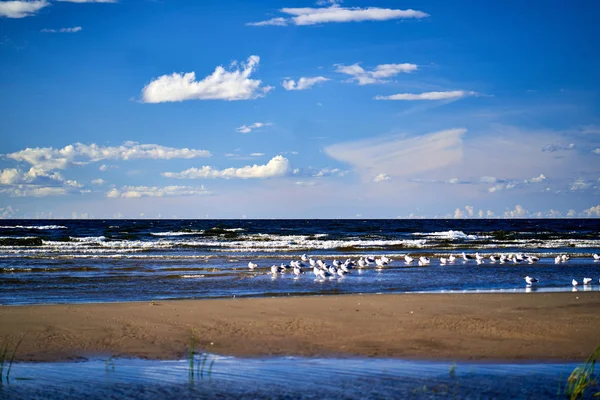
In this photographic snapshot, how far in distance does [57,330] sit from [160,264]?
15.9m

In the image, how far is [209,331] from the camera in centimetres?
1065

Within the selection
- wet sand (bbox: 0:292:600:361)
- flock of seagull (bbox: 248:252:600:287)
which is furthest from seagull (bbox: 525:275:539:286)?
wet sand (bbox: 0:292:600:361)

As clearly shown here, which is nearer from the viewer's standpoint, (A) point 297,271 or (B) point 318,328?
(B) point 318,328

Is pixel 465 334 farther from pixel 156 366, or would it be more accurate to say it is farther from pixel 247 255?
pixel 247 255

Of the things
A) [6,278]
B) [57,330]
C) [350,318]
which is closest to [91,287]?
[6,278]

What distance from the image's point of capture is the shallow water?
274 inches

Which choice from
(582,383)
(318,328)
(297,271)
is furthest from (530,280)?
→ (582,383)

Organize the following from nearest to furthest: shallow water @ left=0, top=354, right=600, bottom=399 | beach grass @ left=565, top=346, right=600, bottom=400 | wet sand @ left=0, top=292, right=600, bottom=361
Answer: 1. beach grass @ left=565, top=346, right=600, bottom=400
2. shallow water @ left=0, top=354, right=600, bottom=399
3. wet sand @ left=0, top=292, right=600, bottom=361

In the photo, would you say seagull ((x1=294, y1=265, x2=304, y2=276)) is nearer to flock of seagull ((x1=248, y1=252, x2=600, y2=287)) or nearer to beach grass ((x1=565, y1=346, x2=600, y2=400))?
flock of seagull ((x1=248, y1=252, x2=600, y2=287))

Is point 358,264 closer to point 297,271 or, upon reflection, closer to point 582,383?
point 297,271

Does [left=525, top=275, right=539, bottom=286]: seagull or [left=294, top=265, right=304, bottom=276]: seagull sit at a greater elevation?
[left=294, top=265, right=304, bottom=276]: seagull

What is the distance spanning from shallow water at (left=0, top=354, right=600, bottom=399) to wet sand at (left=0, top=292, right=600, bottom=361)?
1.68 ft

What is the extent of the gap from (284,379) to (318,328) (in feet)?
10.8

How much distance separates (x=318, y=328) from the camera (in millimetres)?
10852
